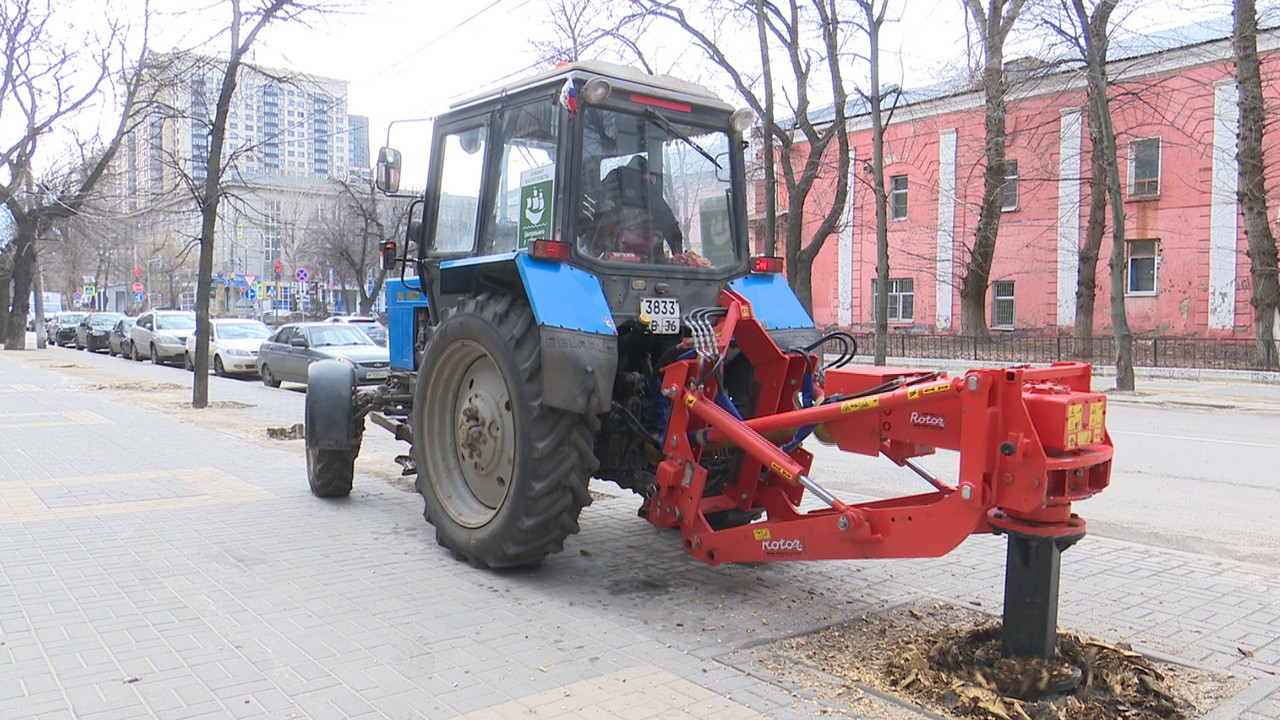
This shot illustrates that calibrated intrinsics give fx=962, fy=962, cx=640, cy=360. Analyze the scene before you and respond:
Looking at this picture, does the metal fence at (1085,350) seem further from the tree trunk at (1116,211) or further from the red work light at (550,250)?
the red work light at (550,250)

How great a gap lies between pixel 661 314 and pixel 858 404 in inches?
58.2

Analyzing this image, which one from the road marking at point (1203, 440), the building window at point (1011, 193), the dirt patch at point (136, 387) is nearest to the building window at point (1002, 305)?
the building window at point (1011, 193)

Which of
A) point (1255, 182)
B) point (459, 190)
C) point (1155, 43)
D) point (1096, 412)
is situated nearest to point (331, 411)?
point (459, 190)

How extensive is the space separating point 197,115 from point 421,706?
503 inches

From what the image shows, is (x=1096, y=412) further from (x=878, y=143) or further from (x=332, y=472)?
(x=878, y=143)

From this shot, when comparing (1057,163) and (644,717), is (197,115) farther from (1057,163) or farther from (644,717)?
(1057,163)

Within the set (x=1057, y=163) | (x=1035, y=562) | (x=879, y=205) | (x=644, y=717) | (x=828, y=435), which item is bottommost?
(x=644, y=717)

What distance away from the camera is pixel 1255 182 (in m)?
20.5

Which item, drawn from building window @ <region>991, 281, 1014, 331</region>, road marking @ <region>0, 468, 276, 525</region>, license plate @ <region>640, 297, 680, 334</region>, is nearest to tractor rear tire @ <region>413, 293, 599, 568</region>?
license plate @ <region>640, 297, 680, 334</region>

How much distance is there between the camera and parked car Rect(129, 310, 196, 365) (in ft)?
91.2

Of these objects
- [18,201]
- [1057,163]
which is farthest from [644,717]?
[18,201]

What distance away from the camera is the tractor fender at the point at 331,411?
7309mm

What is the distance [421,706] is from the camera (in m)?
3.77

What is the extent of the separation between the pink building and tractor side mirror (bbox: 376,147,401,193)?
57.8 ft
